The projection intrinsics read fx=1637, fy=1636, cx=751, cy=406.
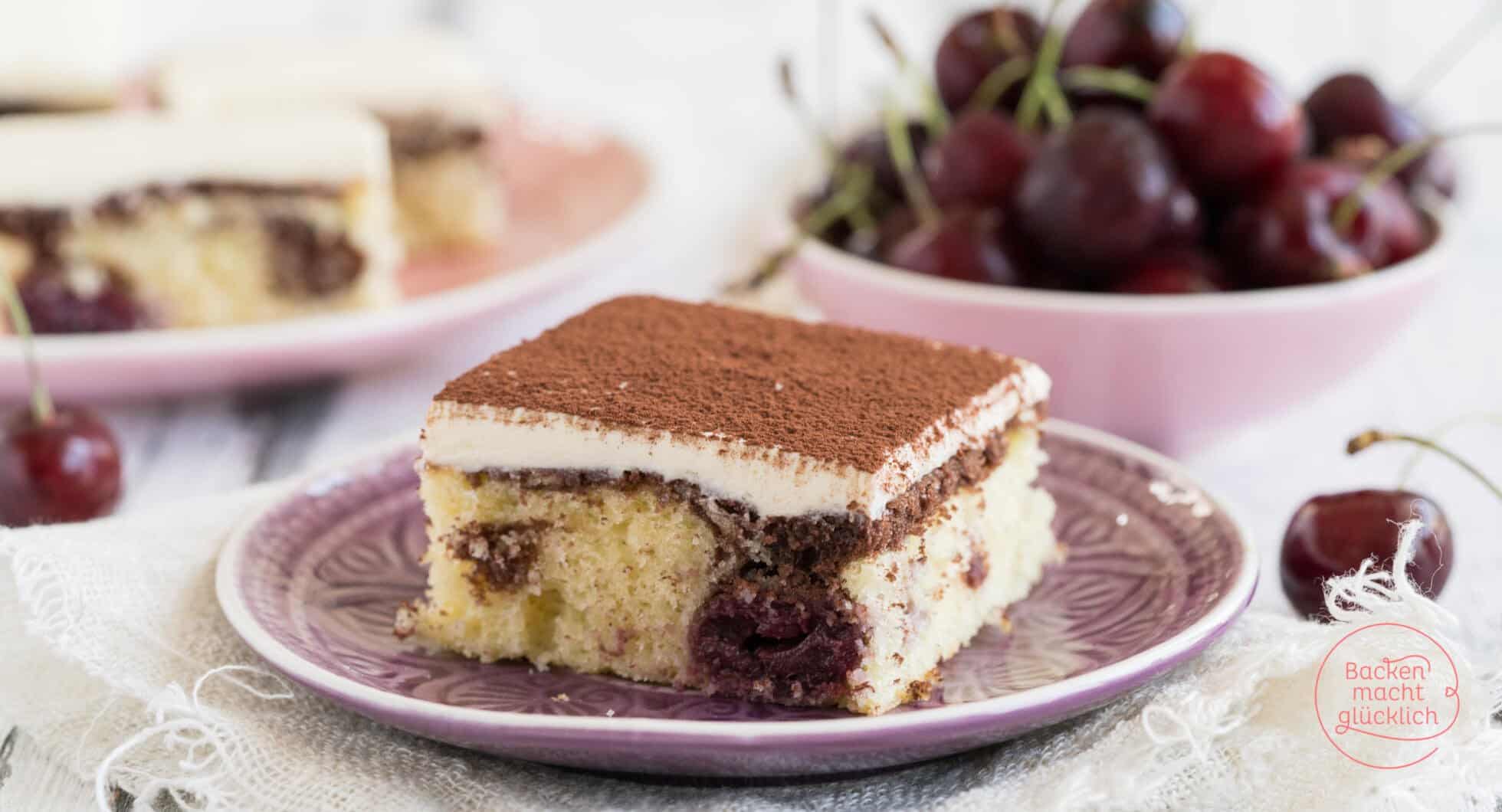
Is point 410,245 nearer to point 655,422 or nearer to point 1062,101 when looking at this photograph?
point 1062,101

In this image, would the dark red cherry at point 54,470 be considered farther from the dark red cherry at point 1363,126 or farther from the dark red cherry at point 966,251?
the dark red cherry at point 1363,126

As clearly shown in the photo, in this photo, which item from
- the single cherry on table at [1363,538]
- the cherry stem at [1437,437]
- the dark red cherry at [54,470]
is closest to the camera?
the single cherry on table at [1363,538]

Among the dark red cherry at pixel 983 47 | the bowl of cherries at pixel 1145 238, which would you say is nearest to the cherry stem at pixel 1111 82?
the bowl of cherries at pixel 1145 238

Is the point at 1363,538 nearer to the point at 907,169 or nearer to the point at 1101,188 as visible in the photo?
the point at 1101,188

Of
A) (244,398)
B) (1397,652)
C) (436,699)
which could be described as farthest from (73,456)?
(1397,652)

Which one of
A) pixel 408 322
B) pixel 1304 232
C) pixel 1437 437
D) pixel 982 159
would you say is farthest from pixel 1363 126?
pixel 408 322

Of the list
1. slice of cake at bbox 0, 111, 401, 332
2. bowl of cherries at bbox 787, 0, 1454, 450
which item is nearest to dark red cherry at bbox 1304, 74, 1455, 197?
bowl of cherries at bbox 787, 0, 1454, 450
